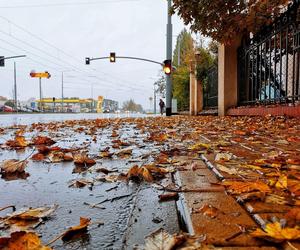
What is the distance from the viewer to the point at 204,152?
2.79 meters


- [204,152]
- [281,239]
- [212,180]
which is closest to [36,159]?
[204,152]

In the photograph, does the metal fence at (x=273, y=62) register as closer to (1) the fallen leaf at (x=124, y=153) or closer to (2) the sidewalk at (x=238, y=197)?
(1) the fallen leaf at (x=124, y=153)

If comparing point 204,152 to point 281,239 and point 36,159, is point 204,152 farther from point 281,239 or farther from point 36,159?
point 281,239

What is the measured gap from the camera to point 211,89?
15.8 metres

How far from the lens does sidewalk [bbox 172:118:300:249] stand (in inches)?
41.2

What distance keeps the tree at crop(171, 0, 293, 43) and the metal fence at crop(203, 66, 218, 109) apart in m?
6.30

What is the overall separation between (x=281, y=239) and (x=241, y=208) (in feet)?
0.99

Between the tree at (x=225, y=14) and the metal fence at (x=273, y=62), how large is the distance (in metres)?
0.35

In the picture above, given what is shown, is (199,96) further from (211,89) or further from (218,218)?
(218,218)

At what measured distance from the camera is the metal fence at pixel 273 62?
6629 mm

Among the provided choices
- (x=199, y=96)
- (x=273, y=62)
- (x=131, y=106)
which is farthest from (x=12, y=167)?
(x=131, y=106)

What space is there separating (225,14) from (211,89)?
8267mm

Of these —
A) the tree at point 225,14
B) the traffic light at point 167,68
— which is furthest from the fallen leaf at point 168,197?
the traffic light at point 167,68

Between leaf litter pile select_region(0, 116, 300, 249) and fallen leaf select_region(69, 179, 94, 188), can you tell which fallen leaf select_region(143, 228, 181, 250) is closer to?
leaf litter pile select_region(0, 116, 300, 249)
